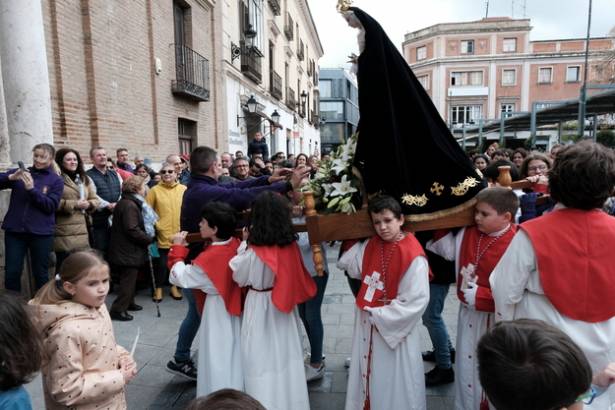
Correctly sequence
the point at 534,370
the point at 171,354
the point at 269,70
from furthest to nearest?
the point at 269,70 → the point at 171,354 → the point at 534,370

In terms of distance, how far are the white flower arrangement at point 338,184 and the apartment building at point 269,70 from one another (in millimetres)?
11062

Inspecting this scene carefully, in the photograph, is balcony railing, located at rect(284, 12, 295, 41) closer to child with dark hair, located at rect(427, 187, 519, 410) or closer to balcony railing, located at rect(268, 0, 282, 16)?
balcony railing, located at rect(268, 0, 282, 16)

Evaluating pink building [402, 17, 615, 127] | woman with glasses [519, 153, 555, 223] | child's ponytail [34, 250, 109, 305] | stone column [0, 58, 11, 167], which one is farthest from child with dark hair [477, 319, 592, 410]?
pink building [402, 17, 615, 127]

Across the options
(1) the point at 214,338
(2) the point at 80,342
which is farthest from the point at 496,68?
(2) the point at 80,342

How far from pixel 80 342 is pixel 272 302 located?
4.06 feet

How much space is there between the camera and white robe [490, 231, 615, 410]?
2.03 meters

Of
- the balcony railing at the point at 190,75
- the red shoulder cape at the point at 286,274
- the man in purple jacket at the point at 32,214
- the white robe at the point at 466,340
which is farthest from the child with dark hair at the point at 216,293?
the balcony railing at the point at 190,75

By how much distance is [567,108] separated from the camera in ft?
52.8

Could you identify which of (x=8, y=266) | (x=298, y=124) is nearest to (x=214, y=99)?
(x=8, y=266)

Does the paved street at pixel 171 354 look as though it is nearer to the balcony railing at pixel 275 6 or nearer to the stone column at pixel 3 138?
the stone column at pixel 3 138

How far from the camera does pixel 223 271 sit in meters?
3.12

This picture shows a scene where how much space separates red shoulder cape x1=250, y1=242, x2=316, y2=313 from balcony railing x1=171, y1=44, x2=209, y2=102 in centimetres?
830

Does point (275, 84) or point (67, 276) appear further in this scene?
point (275, 84)

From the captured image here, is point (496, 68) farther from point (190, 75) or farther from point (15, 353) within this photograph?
point (15, 353)
